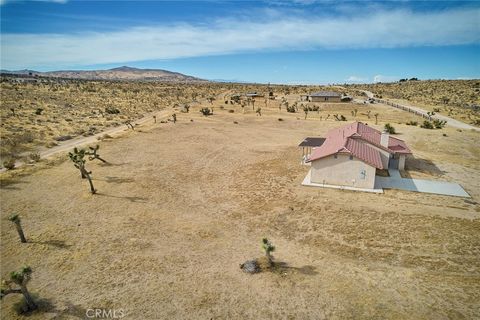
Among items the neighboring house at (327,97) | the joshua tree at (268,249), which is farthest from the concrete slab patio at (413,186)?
the neighboring house at (327,97)

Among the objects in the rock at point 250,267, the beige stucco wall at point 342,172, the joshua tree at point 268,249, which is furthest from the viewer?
the beige stucco wall at point 342,172

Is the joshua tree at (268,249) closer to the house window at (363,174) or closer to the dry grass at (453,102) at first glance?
the house window at (363,174)

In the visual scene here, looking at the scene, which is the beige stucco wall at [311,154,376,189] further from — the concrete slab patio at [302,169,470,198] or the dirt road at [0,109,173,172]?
the dirt road at [0,109,173,172]

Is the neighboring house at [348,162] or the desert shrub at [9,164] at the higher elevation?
the neighboring house at [348,162]

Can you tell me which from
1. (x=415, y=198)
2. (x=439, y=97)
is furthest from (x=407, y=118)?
(x=415, y=198)

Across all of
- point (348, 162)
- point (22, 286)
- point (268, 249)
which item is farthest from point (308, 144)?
point (22, 286)

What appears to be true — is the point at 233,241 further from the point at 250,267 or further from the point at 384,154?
the point at 384,154

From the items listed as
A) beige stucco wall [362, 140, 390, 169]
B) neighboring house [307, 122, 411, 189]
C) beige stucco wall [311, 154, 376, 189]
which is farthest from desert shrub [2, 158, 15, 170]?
beige stucco wall [362, 140, 390, 169]

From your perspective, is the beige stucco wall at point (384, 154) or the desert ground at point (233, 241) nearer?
the desert ground at point (233, 241)
